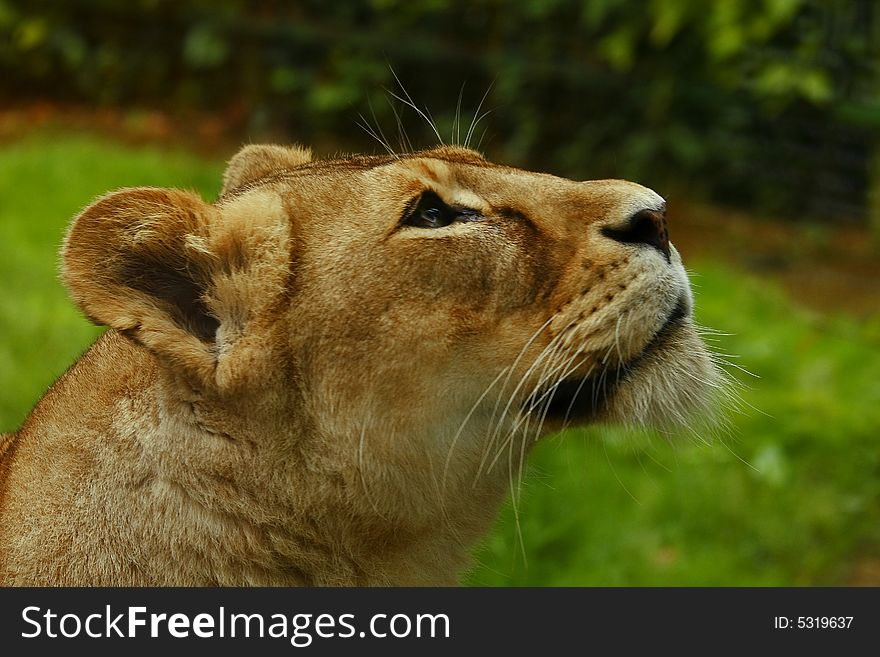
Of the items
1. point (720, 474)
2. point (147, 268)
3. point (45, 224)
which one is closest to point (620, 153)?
point (720, 474)

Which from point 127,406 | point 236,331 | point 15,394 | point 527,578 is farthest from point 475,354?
point 15,394

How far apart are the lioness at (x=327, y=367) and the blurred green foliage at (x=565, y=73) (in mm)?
4381

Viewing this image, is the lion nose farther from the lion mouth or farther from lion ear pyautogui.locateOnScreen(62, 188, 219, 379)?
lion ear pyautogui.locateOnScreen(62, 188, 219, 379)

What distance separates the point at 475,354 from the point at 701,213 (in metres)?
5.83

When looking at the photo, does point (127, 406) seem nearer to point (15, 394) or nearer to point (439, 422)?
point (439, 422)

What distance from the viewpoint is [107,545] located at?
2557 millimetres

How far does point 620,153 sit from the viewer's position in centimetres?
823

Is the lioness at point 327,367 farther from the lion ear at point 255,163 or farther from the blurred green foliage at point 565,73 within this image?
the blurred green foliage at point 565,73

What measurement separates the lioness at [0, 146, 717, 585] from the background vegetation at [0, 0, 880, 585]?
6.73 feet

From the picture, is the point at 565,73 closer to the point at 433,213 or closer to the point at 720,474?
the point at 720,474

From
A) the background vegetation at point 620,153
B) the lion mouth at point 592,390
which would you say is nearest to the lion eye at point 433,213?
the lion mouth at point 592,390

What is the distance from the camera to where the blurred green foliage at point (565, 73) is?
753 cm

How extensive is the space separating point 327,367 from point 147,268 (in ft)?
1.38
